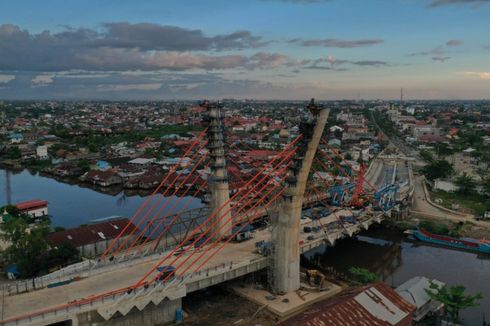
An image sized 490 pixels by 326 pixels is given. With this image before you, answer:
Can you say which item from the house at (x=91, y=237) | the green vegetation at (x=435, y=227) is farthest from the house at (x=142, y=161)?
the green vegetation at (x=435, y=227)

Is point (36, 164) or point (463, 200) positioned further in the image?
point (36, 164)

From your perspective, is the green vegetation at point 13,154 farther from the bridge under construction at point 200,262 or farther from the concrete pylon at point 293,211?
the concrete pylon at point 293,211

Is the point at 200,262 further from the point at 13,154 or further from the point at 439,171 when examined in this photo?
the point at 13,154

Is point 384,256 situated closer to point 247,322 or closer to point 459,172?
point 247,322

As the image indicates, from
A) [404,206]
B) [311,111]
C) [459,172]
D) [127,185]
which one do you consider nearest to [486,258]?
[404,206]

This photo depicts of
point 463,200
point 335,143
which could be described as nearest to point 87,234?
point 463,200

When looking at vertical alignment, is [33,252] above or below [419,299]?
above
